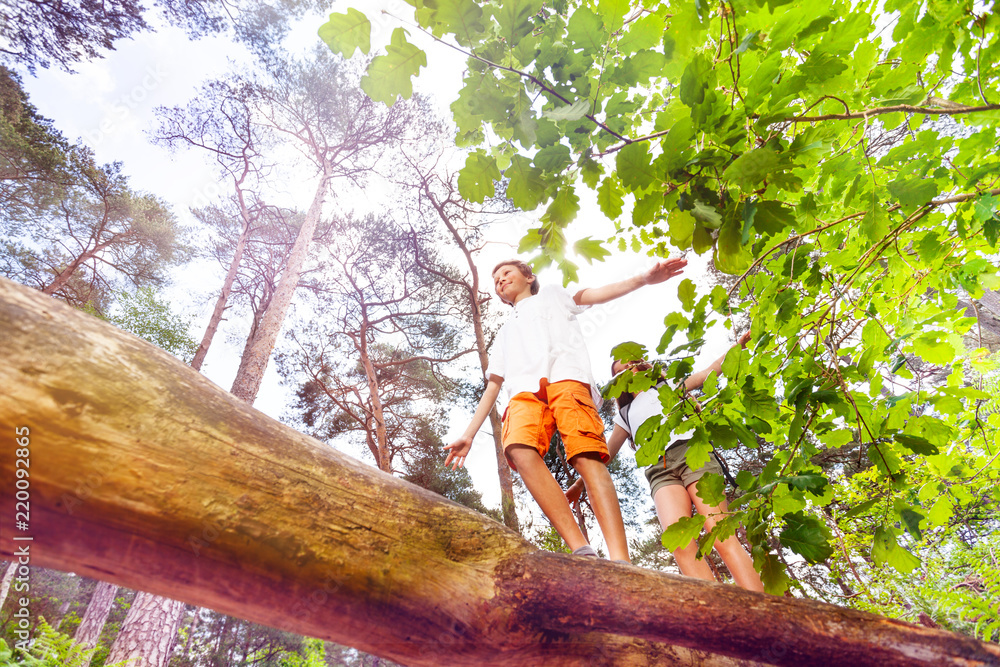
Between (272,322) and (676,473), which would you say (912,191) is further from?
(272,322)

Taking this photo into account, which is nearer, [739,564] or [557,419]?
[739,564]

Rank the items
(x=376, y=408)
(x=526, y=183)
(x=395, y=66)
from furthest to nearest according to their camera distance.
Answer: (x=376, y=408) → (x=526, y=183) → (x=395, y=66)

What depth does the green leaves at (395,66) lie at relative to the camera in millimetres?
954

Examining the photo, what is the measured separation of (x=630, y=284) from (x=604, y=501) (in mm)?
1125

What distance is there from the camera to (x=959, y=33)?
3.59ft

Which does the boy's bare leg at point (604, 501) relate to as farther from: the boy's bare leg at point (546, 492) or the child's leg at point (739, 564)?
the child's leg at point (739, 564)

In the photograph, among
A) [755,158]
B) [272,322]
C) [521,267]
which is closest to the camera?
[755,158]

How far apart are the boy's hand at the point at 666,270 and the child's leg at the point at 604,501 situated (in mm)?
919

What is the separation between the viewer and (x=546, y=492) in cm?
211

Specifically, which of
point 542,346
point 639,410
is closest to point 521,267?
point 542,346

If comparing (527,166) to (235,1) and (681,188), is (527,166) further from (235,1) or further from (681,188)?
(235,1)

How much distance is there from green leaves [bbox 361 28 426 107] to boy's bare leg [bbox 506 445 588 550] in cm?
171

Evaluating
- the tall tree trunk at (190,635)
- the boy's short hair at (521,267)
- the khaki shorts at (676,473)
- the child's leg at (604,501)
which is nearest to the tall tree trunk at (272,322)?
the boy's short hair at (521,267)

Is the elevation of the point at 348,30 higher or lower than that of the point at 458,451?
higher
